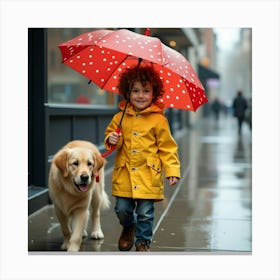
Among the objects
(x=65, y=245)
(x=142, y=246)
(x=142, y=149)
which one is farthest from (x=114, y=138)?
(x=65, y=245)

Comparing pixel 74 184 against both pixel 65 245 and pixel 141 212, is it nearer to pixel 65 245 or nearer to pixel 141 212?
pixel 141 212

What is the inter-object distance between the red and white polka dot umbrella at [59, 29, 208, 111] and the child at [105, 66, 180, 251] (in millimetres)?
260

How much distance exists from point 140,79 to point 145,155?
68 centimetres

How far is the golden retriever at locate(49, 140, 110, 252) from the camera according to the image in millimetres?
4977

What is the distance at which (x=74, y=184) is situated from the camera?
5141 millimetres

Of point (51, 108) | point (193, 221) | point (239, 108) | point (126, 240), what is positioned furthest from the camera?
point (239, 108)

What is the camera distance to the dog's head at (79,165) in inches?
193

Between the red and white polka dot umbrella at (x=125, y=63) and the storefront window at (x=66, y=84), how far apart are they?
15.8ft

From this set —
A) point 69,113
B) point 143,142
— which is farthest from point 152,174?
point 69,113

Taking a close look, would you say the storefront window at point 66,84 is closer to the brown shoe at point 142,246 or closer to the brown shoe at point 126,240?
the brown shoe at point 126,240

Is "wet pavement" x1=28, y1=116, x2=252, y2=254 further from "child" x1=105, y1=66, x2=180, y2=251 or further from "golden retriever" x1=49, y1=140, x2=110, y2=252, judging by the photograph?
"child" x1=105, y1=66, x2=180, y2=251

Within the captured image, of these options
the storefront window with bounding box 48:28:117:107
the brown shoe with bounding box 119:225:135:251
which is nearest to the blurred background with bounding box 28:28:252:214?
the storefront window with bounding box 48:28:117:107

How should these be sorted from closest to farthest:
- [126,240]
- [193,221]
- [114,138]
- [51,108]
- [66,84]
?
[114,138] < [126,240] < [193,221] < [51,108] < [66,84]

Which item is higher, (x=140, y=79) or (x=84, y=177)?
(x=140, y=79)
